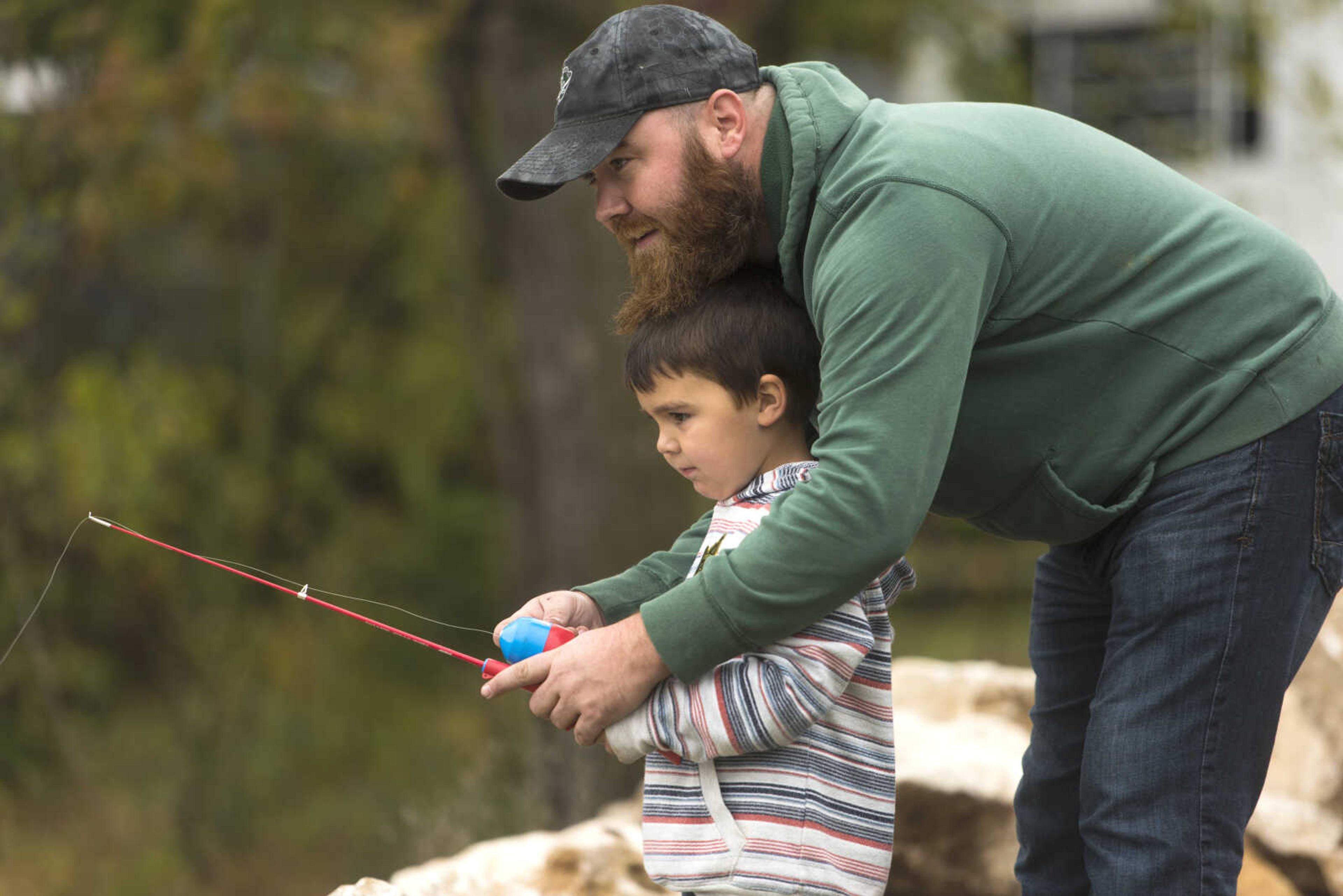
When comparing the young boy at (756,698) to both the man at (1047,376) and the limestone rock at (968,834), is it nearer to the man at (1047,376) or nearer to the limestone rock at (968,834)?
the man at (1047,376)

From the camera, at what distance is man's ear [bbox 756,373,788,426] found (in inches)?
99.6

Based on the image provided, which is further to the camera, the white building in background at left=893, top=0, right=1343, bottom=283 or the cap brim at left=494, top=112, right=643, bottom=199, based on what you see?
the white building in background at left=893, top=0, right=1343, bottom=283

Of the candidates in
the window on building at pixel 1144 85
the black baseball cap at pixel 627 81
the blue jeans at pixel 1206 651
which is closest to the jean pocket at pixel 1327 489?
the blue jeans at pixel 1206 651

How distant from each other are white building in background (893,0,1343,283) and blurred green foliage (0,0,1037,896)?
1437 millimetres

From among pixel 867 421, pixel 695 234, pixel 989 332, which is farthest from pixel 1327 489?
pixel 695 234

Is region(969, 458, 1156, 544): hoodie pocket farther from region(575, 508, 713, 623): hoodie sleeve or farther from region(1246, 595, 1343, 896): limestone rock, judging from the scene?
region(1246, 595, 1343, 896): limestone rock

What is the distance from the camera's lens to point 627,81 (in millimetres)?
2484

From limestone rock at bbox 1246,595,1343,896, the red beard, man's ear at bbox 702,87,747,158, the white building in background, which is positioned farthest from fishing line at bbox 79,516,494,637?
the white building in background

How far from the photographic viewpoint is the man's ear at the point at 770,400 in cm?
253

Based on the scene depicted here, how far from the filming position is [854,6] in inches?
459

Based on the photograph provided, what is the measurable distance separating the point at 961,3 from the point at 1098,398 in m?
9.46

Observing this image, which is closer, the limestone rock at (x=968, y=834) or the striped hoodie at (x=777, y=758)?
the striped hoodie at (x=777, y=758)

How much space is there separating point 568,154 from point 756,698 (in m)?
0.94

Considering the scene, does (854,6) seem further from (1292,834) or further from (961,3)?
(1292,834)
